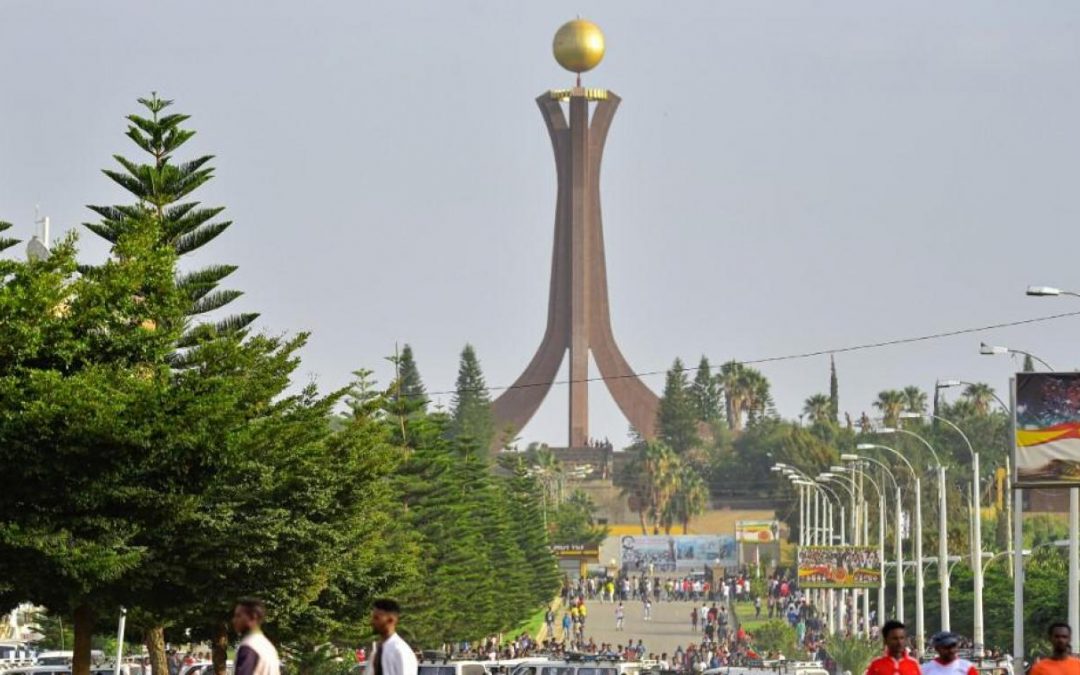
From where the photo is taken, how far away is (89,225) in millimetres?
38781

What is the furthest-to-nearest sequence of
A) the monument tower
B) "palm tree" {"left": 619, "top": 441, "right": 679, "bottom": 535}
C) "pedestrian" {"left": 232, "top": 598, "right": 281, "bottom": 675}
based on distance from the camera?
1. the monument tower
2. "palm tree" {"left": 619, "top": 441, "right": 679, "bottom": 535}
3. "pedestrian" {"left": 232, "top": 598, "right": 281, "bottom": 675}

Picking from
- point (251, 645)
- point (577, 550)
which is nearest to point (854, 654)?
point (251, 645)

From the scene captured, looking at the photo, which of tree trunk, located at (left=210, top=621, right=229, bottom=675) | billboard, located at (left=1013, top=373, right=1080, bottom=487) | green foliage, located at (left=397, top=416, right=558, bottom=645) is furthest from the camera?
green foliage, located at (left=397, top=416, right=558, bottom=645)

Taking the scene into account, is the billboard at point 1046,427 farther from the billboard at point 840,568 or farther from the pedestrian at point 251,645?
the billboard at point 840,568

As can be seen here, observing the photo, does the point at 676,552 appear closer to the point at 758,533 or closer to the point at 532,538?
the point at 758,533

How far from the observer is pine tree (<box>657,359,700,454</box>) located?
169250 millimetres

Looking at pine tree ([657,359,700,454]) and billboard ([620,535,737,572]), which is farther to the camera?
pine tree ([657,359,700,454])

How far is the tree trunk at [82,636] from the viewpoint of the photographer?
30438 millimetres

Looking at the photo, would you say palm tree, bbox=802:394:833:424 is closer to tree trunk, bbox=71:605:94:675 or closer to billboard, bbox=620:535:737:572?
billboard, bbox=620:535:737:572

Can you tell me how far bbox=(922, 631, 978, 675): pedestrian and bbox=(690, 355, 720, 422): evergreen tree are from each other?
165511mm

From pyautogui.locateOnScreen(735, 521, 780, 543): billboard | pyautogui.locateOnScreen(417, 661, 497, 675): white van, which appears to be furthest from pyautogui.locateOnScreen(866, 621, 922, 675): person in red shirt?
pyautogui.locateOnScreen(735, 521, 780, 543): billboard

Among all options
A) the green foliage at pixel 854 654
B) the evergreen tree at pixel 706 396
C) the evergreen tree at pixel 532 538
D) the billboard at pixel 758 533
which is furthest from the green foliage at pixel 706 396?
the green foliage at pixel 854 654

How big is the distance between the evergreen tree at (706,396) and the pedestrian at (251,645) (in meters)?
169

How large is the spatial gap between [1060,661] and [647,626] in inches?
3004
